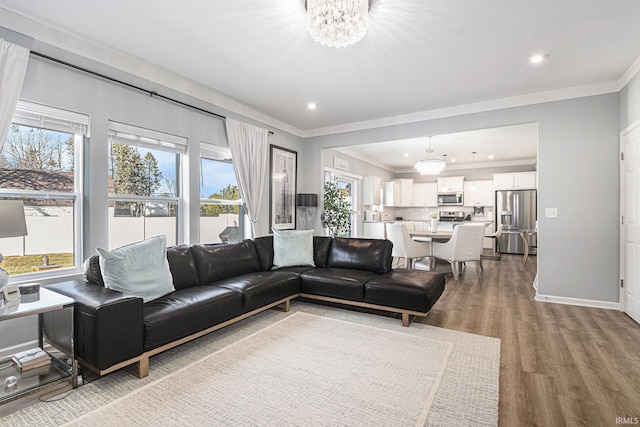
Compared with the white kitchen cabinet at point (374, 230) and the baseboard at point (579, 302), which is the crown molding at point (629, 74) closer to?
the baseboard at point (579, 302)

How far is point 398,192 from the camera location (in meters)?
9.77

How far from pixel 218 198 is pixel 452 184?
7512mm

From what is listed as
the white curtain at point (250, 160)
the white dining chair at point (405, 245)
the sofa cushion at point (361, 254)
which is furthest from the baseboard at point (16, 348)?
the white dining chair at point (405, 245)

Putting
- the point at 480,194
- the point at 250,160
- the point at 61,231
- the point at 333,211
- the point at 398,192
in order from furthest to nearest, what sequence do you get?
the point at 398,192, the point at 480,194, the point at 333,211, the point at 250,160, the point at 61,231


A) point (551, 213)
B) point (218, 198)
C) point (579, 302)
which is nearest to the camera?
point (579, 302)

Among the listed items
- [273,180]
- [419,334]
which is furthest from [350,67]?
[419,334]

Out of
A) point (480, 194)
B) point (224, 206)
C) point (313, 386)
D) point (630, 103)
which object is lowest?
point (313, 386)

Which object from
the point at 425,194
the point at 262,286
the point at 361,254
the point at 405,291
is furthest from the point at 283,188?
the point at 425,194

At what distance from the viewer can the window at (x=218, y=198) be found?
419cm

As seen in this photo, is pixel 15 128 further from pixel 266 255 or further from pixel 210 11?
pixel 266 255

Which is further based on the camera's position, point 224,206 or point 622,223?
point 224,206

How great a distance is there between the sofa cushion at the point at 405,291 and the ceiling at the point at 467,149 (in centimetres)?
314

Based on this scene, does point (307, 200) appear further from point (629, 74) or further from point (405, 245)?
point (629, 74)

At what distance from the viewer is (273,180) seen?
530cm
